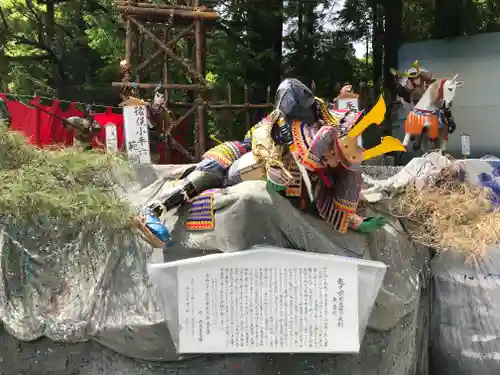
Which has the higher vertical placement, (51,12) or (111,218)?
(51,12)

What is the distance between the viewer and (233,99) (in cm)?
1024

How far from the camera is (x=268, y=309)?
2.67 meters

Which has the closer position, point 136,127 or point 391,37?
point 136,127

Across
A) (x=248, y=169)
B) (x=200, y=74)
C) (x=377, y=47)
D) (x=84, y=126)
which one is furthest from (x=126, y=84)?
(x=377, y=47)

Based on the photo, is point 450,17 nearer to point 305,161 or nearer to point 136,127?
point 136,127

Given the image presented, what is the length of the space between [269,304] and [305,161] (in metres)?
0.77

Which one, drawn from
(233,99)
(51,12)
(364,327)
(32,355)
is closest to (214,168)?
(364,327)

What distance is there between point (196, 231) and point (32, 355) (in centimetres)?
115

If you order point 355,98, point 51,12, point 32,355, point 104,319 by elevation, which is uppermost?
point 51,12

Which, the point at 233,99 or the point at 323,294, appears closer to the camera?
the point at 323,294

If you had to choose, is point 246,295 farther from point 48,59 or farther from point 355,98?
point 48,59

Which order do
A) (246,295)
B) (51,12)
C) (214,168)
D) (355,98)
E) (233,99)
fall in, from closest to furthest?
1. (246,295)
2. (214,168)
3. (355,98)
4. (233,99)
5. (51,12)

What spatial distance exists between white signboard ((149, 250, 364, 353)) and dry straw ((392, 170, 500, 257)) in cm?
91

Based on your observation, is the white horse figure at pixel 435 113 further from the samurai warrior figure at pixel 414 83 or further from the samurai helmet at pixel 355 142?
the samurai helmet at pixel 355 142
